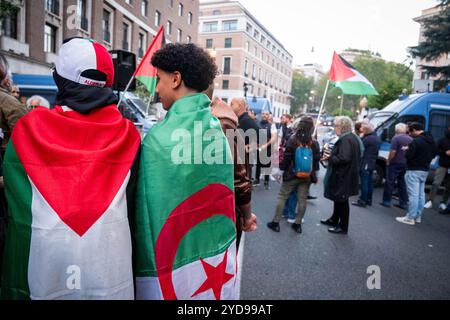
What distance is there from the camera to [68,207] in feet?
4.14

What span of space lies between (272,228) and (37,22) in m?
16.6

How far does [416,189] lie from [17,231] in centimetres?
639

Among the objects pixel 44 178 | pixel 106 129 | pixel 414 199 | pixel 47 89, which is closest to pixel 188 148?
pixel 106 129

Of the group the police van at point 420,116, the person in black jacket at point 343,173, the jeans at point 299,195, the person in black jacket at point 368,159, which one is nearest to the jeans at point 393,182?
the person in black jacket at point 368,159

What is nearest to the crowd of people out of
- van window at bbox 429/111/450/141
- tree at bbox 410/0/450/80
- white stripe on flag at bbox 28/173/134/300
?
white stripe on flag at bbox 28/173/134/300

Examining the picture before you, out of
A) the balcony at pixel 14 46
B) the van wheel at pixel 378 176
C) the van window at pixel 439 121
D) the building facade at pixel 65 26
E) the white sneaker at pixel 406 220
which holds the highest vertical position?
the building facade at pixel 65 26

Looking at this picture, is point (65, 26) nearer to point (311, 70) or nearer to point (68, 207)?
point (68, 207)

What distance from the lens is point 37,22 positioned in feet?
50.6

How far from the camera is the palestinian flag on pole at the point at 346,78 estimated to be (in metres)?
7.19

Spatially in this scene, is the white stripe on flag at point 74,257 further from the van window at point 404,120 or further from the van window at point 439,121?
the van window at point 439,121

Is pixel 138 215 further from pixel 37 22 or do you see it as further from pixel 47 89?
pixel 37 22

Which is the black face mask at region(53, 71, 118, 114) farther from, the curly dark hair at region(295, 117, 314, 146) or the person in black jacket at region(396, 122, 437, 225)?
the person in black jacket at region(396, 122, 437, 225)

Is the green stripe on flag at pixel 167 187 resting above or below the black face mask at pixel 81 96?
below

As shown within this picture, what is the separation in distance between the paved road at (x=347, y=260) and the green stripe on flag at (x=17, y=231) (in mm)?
2208
